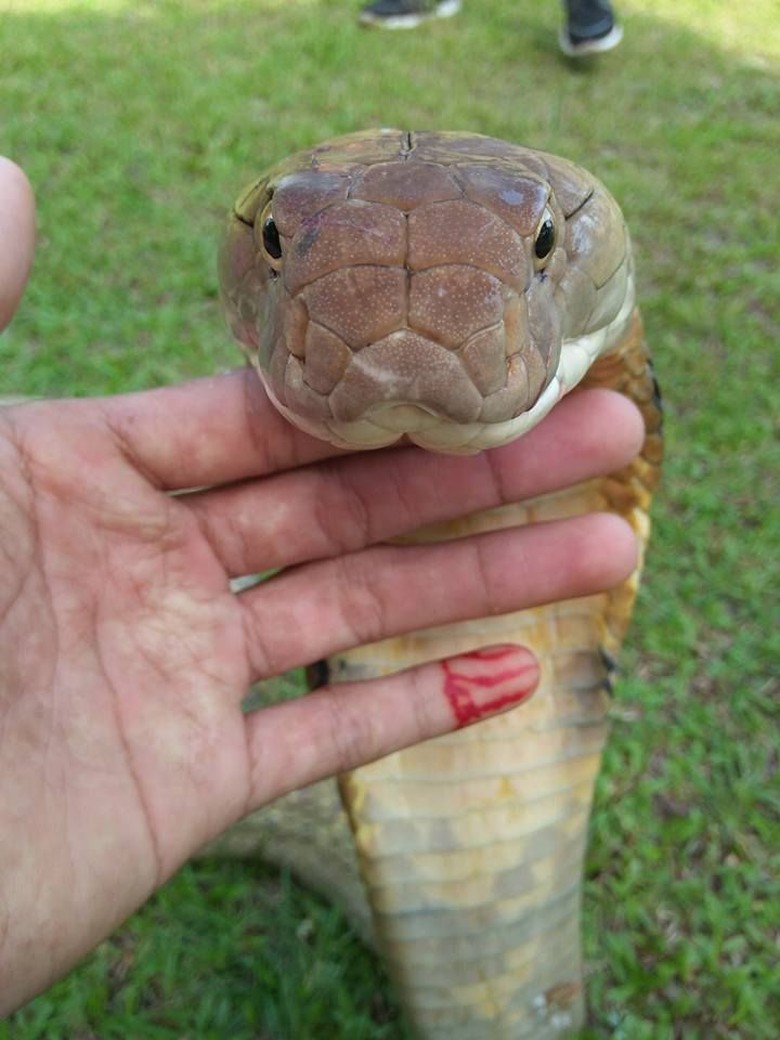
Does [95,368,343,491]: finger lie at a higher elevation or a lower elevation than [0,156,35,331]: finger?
lower

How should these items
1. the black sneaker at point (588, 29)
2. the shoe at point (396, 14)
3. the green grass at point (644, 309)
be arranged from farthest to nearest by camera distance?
the shoe at point (396, 14) → the black sneaker at point (588, 29) → the green grass at point (644, 309)

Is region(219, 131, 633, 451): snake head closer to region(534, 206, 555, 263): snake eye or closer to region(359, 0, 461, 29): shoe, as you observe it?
region(534, 206, 555, 263): snake eye

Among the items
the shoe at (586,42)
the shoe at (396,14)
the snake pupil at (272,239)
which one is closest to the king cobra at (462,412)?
the snake pupil at (272,239)

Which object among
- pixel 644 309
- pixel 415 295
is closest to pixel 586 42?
pixel 644 309

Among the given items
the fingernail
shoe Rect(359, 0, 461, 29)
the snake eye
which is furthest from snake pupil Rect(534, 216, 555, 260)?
shoe Rect(359, 0, 461, 29)

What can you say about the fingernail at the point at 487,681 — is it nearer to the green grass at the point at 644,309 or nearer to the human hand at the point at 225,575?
the human hand at the point at 225,575

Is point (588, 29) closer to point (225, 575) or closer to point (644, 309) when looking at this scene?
point (644, 309)
